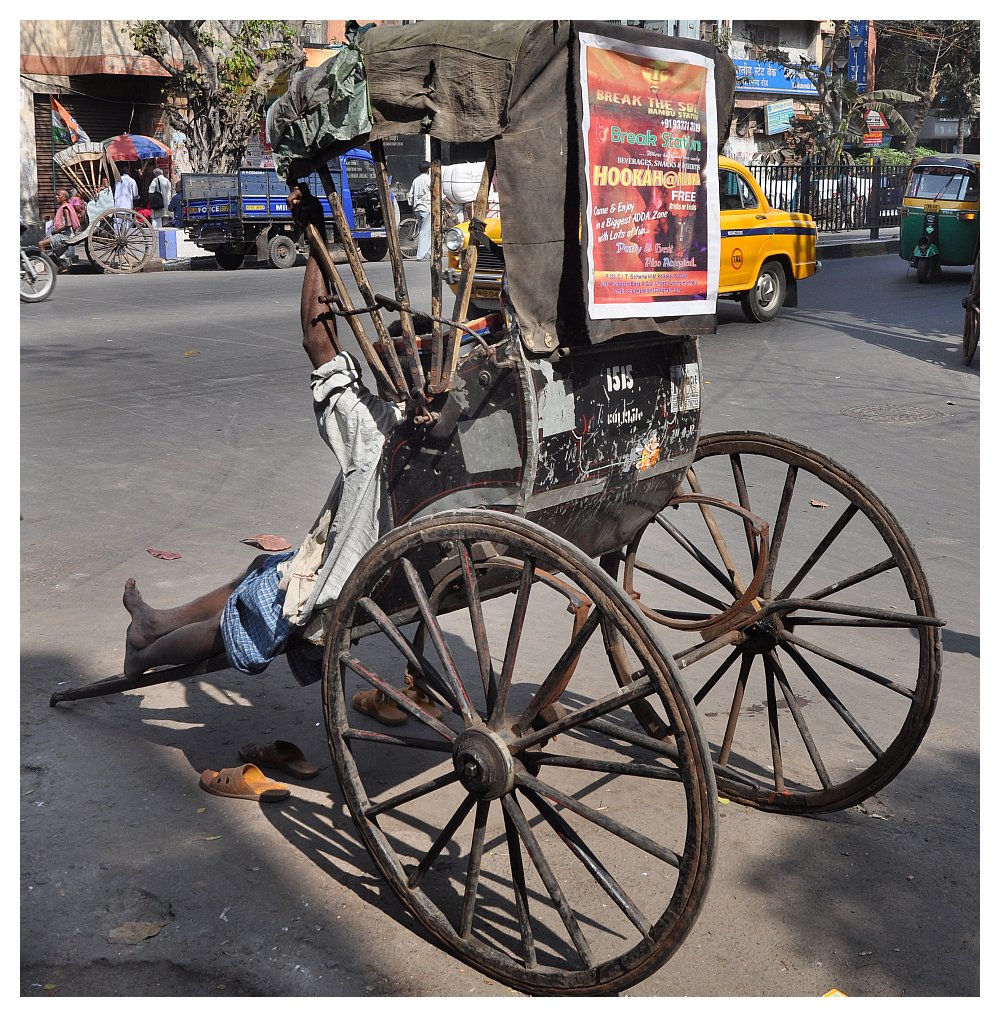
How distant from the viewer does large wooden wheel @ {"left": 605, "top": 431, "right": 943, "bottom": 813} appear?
10.8ft

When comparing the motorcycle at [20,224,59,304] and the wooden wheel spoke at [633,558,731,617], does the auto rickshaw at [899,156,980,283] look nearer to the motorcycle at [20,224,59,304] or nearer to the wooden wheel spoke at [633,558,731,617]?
the motorcycle at [20,224,59,304]

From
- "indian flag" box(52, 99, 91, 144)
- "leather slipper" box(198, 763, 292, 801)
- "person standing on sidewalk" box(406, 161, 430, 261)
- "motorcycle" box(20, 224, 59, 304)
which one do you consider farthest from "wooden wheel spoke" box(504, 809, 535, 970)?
"indian flag" box(52, 99, 91, 144)

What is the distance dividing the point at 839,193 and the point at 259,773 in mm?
26531

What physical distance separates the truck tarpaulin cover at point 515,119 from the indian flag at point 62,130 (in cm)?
2336

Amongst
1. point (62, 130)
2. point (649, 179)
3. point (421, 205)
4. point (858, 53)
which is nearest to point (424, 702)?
point (649, 179)

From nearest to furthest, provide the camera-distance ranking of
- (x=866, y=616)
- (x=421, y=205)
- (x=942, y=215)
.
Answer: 1. (x=866, y=616)
2. (x=421, y=205)
3. (x=942, y=215)

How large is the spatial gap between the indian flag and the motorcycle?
1026 centimetres

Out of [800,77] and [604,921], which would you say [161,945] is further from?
[800,77]

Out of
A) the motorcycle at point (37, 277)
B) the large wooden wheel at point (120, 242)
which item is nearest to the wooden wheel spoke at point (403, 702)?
the motorcycle at point (37, 277)

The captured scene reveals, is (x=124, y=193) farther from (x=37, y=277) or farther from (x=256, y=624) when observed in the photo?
(x=256, y=624)

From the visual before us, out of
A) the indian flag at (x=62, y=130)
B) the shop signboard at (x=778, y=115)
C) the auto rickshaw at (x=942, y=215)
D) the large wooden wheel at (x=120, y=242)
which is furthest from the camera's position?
the shop signboard at (x=778, y=115)

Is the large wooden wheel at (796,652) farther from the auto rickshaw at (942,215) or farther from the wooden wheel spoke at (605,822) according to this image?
the auto rickshaw at (942,215)

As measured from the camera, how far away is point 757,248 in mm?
13703

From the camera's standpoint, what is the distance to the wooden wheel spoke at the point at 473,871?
2.68 metres
